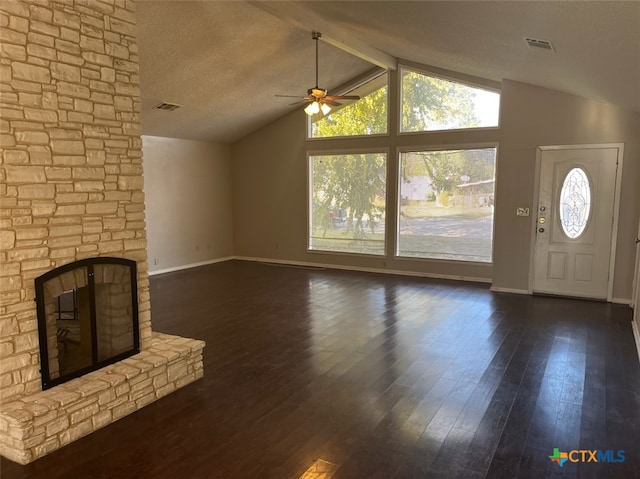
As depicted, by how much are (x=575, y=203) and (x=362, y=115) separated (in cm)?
393

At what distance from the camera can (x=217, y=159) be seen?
9.48 meters

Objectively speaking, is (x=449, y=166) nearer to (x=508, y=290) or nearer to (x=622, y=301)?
(x=508, y=290)

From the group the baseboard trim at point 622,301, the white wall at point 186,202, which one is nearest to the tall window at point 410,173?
the baseboard trim at point 622,301

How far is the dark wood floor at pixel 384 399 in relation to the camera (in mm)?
2494

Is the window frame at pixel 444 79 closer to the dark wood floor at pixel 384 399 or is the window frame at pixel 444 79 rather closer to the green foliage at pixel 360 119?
the green foliage at pixel 360 119

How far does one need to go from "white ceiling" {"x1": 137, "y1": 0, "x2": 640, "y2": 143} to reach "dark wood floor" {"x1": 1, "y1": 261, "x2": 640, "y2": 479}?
8.03ft

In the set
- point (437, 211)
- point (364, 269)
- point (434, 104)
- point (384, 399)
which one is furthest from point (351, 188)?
point (384, 399)

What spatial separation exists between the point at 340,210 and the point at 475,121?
293 centimetres

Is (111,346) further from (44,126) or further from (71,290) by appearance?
(44,126)

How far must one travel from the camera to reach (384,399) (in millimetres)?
3232

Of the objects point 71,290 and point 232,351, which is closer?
point 71,290

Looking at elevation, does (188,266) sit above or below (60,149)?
below

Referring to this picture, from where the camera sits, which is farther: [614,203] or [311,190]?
[311,190]

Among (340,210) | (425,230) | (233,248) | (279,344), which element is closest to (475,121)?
(425,230)
